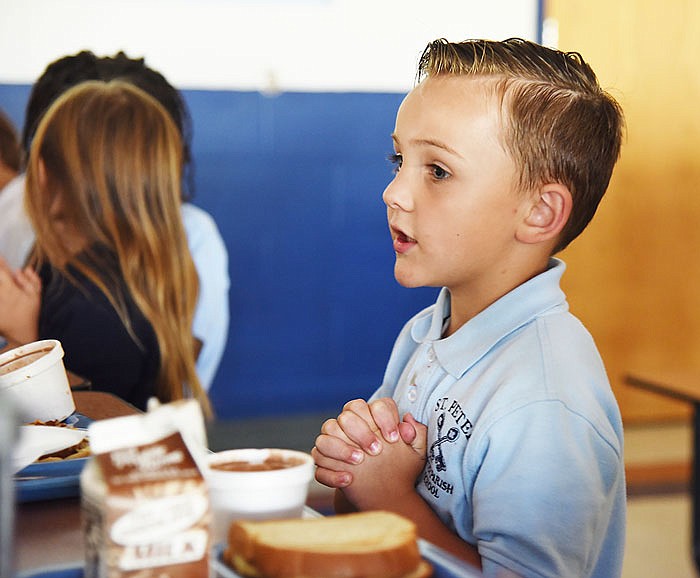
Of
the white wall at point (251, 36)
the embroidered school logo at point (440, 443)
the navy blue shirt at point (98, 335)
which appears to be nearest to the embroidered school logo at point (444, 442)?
the embroidered school logo at point (440, 443)

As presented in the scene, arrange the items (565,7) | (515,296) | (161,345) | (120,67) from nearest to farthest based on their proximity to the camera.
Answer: (515,296), (161,345), (120,67), (565,7)

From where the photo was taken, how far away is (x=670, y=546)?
299 cm

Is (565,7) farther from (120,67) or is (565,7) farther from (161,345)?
(161,345)

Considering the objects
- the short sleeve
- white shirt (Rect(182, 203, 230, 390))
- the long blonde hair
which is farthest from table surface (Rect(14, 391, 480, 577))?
white shirt (Rect(182, 203, 230, 390))

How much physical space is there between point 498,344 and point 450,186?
0.63 feet

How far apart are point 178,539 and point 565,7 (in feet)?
12.1

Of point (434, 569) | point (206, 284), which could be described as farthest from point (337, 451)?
point (206, 284)

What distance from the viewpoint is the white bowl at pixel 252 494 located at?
0.63 meters

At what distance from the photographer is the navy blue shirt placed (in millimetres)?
1919

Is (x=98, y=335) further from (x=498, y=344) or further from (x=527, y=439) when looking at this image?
(x=527, y=439)

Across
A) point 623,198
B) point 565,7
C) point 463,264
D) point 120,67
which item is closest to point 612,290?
point 623,198

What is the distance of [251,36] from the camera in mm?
3521

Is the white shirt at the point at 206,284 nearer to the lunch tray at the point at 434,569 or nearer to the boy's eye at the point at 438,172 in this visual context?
the boy's eye at the point at 438,172

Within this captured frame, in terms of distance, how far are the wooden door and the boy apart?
2921 millimetres
